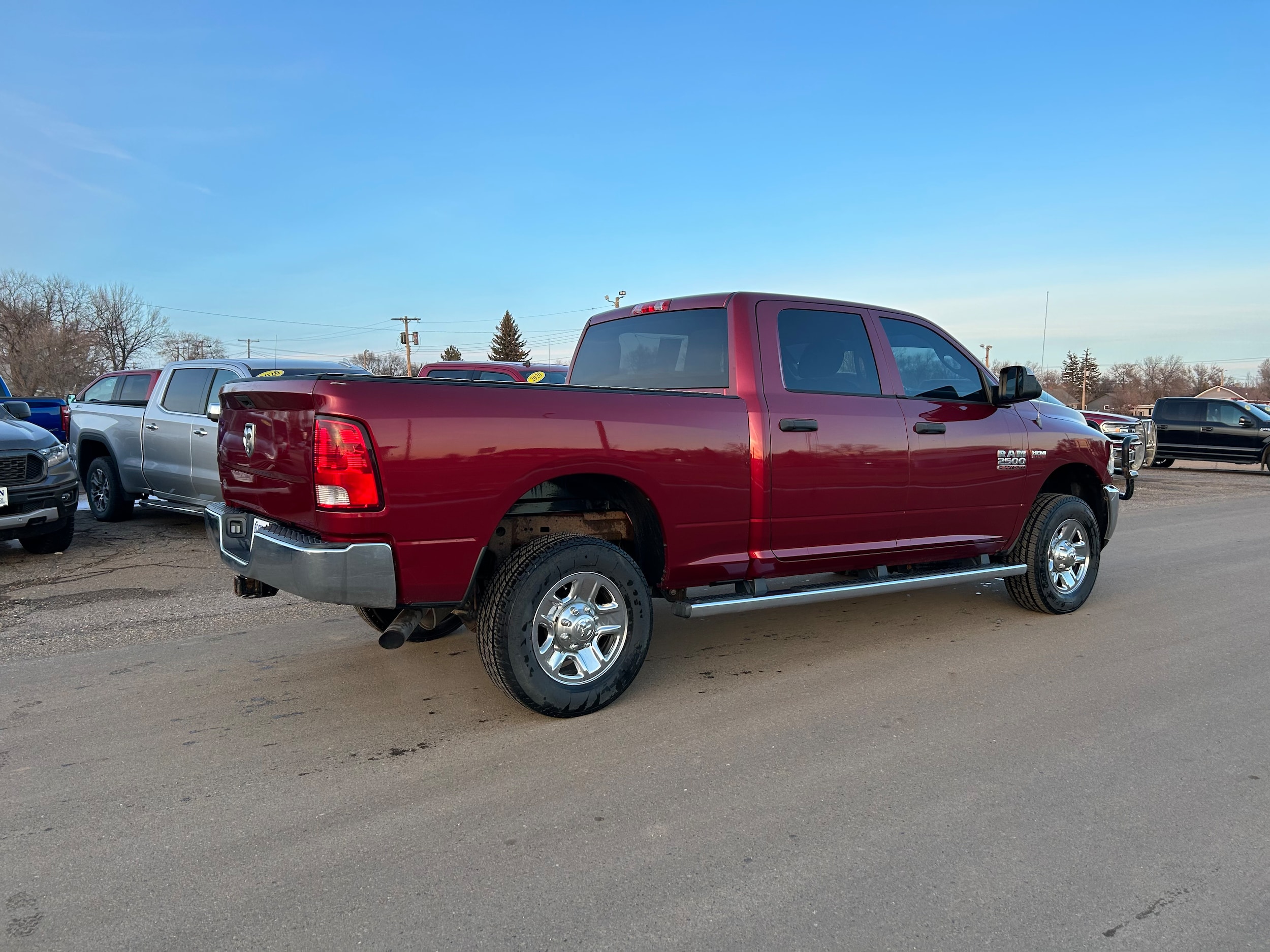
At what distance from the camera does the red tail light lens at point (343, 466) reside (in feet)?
11.6

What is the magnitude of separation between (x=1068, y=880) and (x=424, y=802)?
2.11 m

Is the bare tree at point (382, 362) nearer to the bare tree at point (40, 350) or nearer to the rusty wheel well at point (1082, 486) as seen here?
the bare tree at point (40, 350)

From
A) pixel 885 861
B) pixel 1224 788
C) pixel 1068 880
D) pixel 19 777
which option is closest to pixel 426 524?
pixel 19 777

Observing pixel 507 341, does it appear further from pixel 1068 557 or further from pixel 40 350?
pixel 1068 557

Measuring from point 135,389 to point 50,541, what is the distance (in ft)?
8.31

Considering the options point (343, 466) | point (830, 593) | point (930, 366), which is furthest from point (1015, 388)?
point (343, 466)

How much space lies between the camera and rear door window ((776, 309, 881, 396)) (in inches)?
191

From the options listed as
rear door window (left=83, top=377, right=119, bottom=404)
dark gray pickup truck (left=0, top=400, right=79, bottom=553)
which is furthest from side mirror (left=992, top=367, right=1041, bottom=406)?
rear door window (left=83, top=377, right=119, bottom=404)

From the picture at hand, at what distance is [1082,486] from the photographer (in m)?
6.56

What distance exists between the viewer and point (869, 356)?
525 centimetres

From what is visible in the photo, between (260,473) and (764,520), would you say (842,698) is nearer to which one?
(764,520)

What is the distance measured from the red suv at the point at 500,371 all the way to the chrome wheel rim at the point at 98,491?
438 cm

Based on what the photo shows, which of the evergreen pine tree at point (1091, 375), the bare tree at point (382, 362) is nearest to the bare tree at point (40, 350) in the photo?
the bare tree at point (382, 362)

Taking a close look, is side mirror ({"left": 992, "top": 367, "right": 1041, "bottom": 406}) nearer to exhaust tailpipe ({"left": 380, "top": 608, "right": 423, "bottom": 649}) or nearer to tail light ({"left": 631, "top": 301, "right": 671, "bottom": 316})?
tail light ({"left": 631, "top": 301, "right": 671, "bottom": 316})
